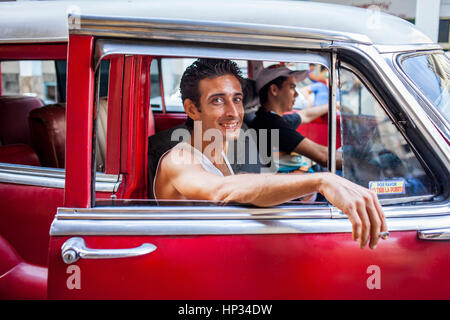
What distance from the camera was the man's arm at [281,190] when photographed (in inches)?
49.0

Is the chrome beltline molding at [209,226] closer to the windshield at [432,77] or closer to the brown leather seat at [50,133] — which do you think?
the windshield at [432,77]

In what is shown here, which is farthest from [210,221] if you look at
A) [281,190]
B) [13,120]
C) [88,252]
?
[13,120]

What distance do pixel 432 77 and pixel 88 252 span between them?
1431mm

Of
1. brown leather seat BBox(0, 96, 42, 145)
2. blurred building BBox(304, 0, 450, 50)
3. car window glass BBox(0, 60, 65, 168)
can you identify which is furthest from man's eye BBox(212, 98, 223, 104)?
blurred building BBox(304, 0, 450, 50)

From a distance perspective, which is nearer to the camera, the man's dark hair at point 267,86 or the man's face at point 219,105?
the man's face at point 219,105

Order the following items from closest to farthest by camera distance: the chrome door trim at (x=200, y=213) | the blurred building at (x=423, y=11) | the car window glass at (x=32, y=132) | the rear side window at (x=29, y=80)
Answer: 1. the chrome door trim at (x=200, y=213)
2. the car window glass at (x=32, y=132)
3. the blurred building at (x=423, y=11)
4. the rear side window at (x=29, y=80)

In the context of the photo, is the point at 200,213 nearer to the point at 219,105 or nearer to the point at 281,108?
the point at 219,105

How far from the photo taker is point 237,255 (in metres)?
1.34

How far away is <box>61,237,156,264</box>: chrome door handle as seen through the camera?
1.26 m

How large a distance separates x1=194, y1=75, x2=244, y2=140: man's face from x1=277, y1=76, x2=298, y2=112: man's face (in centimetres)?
118

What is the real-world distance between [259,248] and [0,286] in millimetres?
1356

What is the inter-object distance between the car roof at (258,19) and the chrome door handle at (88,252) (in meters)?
0.68

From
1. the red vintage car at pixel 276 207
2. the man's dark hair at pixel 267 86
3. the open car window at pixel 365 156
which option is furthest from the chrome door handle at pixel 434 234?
the man's dark hair at pixel 267 86
